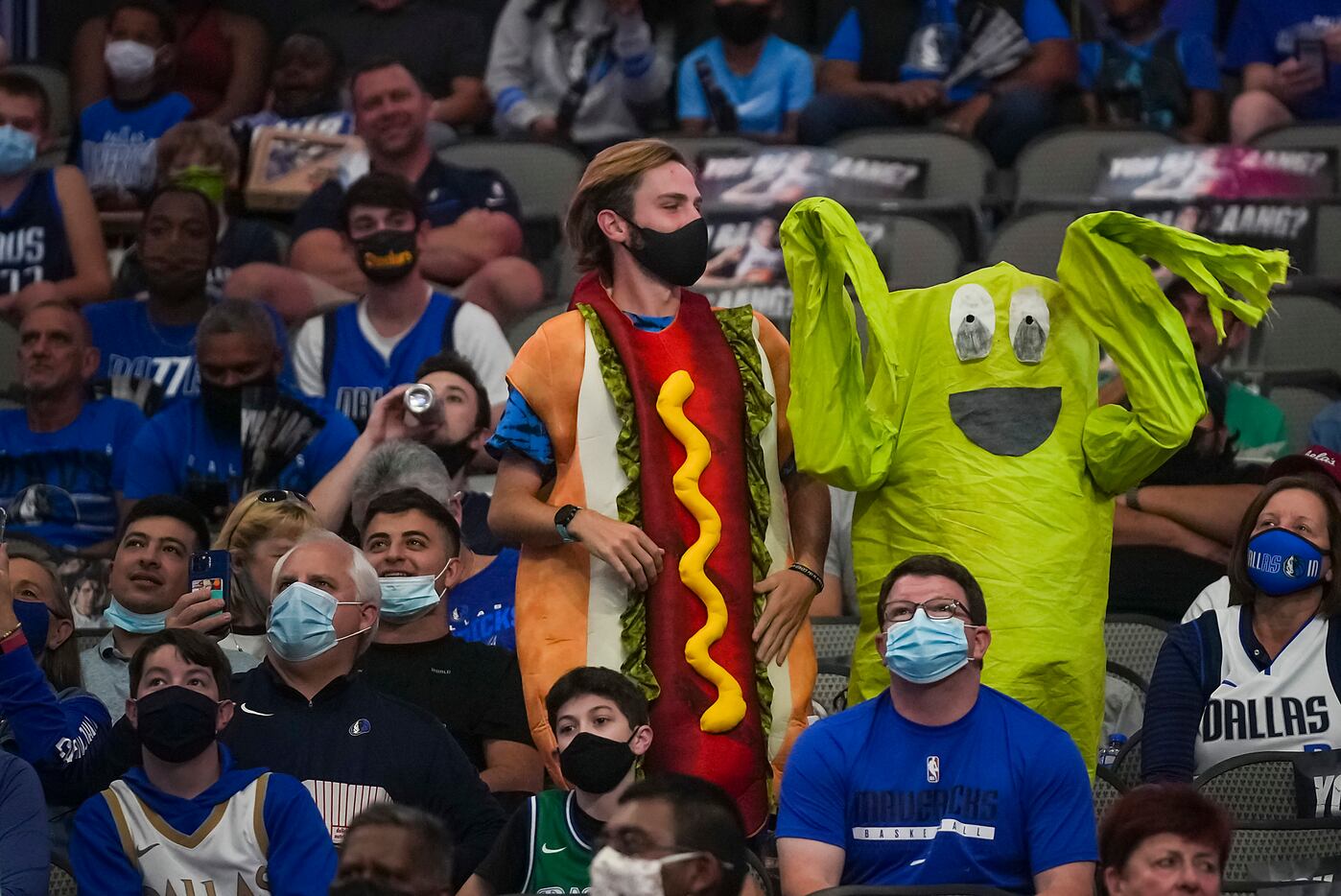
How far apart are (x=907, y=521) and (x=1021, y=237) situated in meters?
3.19

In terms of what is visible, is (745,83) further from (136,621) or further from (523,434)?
(523,434)

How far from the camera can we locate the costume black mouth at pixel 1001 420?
4547mm

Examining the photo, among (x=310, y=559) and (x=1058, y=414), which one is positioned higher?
(x=1058, y=414)

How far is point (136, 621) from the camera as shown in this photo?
529cm

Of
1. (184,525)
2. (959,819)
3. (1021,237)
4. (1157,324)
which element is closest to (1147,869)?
(959,819)

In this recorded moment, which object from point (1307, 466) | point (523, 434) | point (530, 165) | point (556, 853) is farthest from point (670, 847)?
point (530, 165)

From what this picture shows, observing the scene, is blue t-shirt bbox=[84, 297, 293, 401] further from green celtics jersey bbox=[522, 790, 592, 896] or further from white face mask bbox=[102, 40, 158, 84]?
green celtics jersey bbox=[522, 790, 592, 896]

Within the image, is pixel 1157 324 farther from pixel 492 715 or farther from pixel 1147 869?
A: pixel 492 715

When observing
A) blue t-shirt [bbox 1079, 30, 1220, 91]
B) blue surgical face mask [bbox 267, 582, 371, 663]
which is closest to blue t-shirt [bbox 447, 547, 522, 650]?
blue surgical face mask [bbox 267, 582, 371, 663]

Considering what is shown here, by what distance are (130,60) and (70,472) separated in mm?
2589

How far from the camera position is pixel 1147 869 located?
3740 millimetres

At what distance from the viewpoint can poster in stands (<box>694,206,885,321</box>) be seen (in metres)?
7.41

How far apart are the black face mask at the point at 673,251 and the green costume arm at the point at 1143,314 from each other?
796 mm

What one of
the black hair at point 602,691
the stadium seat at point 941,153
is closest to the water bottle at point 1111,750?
the black hair at point 602,691
